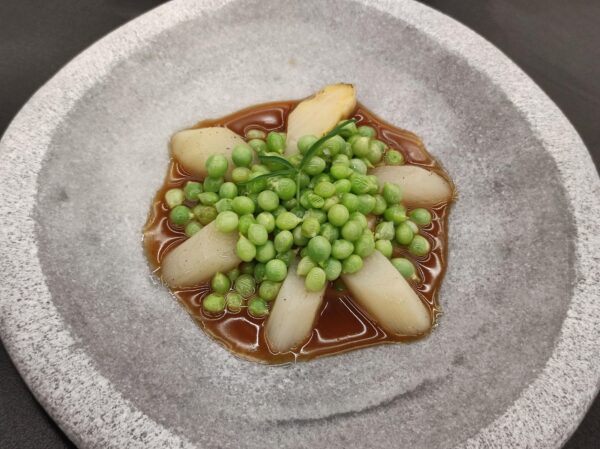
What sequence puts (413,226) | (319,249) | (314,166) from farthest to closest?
(413,226) < (314,166) < (319,249)

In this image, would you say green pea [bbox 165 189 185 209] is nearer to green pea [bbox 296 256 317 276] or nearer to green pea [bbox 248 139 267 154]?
green pea [bbox 248 139 267 154]

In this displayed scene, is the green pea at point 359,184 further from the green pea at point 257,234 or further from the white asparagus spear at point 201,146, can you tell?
the white asparagus spear at point 201,146

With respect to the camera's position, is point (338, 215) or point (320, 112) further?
point (320, 112)

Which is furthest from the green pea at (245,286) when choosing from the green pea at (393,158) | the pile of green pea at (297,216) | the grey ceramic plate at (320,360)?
the green pea at (393,158)

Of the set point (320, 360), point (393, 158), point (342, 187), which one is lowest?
point (320, 360)

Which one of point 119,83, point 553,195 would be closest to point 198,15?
point 119,83

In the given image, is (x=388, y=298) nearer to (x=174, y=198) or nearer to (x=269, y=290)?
(x=269, y=290)

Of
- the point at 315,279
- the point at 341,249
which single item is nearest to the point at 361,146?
the point at 341,249

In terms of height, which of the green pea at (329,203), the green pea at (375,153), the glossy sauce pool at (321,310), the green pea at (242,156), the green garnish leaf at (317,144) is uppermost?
the green garnish leaf at (317,144)
